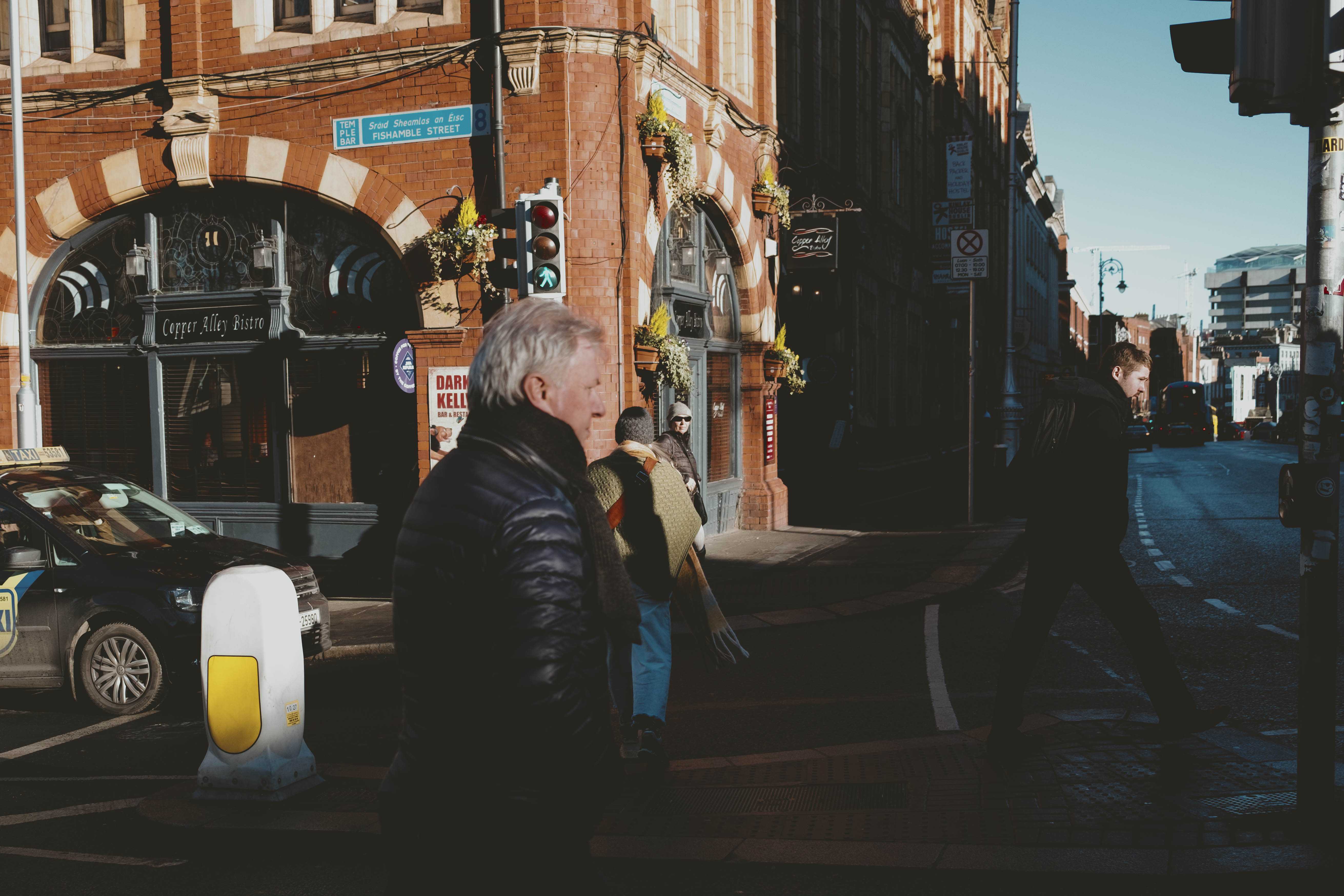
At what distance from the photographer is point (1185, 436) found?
6781cm

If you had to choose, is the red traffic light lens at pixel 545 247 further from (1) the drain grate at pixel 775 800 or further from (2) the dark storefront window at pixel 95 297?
(2) the dark storefront window at pixel 95 297

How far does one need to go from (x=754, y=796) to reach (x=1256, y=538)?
40.9 ft

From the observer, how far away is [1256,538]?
15227 mm

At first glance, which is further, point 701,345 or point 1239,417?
point 1239,417

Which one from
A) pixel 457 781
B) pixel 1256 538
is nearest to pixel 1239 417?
pixel 1256 538

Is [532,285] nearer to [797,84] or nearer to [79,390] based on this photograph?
[79,390]

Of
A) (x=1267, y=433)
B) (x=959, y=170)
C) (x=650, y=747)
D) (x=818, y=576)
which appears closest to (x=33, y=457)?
(x=650, y=747)

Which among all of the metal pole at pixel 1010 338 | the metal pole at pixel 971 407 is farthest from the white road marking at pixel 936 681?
the metal pole at pixel 1010 338

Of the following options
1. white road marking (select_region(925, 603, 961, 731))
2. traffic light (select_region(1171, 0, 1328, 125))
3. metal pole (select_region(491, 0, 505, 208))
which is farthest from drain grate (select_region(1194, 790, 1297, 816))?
metal pole (select_region(491, 0, 505, 208))

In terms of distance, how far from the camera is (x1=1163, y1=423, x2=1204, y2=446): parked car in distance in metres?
67.8

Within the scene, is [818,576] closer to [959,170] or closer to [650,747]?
[650,747]

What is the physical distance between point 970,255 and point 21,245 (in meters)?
12.6

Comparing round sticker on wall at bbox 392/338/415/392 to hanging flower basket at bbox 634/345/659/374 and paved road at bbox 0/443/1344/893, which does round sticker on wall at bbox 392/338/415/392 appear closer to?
hanging flower basket at bbox 634/345/659/374

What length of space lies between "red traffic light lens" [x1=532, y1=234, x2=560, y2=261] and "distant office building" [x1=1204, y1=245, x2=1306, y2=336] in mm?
128251
